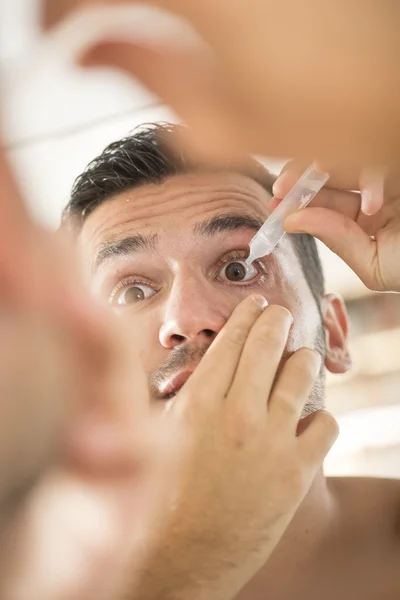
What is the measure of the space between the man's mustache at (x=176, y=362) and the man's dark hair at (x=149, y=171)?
286mm

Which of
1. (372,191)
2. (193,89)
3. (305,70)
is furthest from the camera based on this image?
(372,191)

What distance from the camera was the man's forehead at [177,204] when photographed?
882 mm

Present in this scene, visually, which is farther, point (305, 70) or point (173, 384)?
point (173, 384)

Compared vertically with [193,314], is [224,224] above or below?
above

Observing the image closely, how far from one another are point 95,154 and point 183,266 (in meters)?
0.42

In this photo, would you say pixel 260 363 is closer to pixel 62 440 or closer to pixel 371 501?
pixel 62 440

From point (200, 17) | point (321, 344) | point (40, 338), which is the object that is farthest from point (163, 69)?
point (321, 344)

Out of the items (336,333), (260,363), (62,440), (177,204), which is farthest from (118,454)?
(336,333)

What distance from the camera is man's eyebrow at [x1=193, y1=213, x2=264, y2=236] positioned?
868 mm

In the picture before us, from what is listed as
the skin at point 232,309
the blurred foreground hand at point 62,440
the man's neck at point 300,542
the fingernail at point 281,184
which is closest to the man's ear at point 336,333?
the skin at point 232,309

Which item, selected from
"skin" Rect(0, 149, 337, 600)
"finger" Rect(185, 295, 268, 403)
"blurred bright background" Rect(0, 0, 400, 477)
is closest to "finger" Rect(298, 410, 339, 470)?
"skin" Rect(0, 149, 337, 600)

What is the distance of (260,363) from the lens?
0.59 metres

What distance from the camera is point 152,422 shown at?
2.19ft

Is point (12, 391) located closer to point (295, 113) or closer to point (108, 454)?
point (108, 454)
